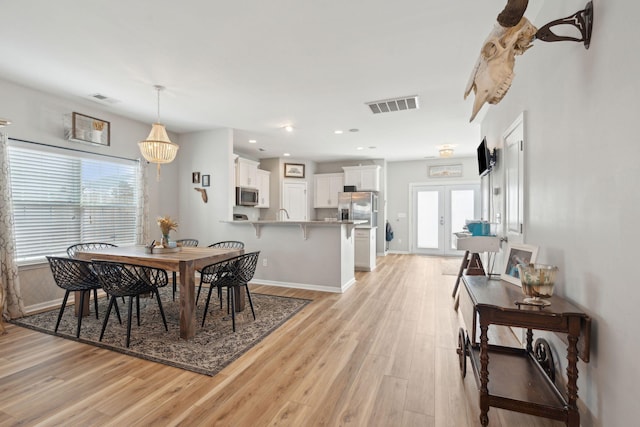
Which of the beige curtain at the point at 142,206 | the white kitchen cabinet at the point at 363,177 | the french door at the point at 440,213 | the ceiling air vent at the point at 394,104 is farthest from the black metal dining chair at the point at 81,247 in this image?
the french door at the point at 440,213

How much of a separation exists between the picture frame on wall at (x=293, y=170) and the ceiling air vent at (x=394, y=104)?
4144 millimetres

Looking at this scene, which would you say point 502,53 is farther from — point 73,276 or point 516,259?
point 73,276

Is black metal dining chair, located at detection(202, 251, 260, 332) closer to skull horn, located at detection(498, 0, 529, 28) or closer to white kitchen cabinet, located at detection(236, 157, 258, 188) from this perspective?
skull horn, located at detection(498, 0, 529, 28)

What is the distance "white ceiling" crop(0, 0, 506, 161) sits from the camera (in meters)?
2.27

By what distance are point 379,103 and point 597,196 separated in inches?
120

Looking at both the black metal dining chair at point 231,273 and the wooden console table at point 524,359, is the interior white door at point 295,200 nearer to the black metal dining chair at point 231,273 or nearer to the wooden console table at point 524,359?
the black metal dining chair at point 231,273

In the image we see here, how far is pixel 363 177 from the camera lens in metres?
8.04

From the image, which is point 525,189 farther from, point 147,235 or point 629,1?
point 147,235

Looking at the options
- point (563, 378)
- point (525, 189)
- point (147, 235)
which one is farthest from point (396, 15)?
point (147, 235)

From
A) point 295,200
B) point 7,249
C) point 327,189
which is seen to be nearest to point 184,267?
point 7,249

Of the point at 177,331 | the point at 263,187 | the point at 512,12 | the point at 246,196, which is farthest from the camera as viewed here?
the point at 263,187

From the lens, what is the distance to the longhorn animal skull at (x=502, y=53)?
1606mm

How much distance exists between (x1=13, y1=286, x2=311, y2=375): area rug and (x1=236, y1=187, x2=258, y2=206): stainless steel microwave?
284cm

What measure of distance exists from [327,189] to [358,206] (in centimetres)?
125
